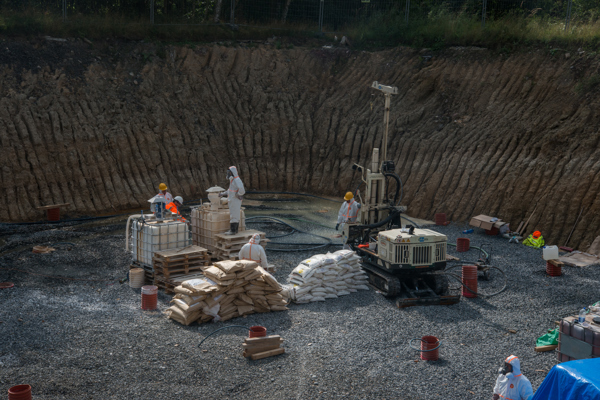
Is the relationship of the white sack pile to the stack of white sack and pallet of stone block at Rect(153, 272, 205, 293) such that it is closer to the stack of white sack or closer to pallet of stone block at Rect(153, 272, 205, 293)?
the stack of white sack

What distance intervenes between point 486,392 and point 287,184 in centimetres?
1743

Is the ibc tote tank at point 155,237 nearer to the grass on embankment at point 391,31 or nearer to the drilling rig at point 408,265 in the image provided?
the drilling rig at point 408,265

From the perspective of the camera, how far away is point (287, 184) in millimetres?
25734

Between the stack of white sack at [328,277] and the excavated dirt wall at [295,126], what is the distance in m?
7.62

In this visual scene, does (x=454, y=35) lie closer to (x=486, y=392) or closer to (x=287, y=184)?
(x=287, y=184)

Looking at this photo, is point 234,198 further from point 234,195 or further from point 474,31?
point 474,31

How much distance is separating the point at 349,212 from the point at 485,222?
5.60 m

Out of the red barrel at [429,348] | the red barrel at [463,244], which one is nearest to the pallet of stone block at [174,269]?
the red barrel at [429,348]

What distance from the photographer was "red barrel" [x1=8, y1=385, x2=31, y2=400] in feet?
27.1

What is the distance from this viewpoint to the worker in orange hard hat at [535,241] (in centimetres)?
1753

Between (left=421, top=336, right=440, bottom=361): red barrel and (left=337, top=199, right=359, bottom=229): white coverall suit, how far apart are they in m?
5.78

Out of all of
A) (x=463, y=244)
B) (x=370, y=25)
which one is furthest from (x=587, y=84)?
(x=370, y=25)

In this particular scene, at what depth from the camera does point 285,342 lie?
1098 cm

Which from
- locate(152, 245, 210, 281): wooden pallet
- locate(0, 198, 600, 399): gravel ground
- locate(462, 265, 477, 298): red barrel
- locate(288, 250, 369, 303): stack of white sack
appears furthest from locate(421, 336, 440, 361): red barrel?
locate(152, 245, 210, 281): wooden pallet
